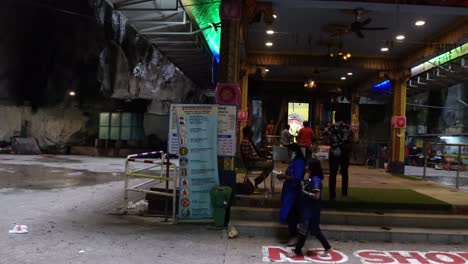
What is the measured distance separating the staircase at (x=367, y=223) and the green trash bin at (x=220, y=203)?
20cm

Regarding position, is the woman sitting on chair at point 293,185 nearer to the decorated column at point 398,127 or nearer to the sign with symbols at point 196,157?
the sign with symbols at point 196,157

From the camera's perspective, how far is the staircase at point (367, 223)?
6867 millimetres

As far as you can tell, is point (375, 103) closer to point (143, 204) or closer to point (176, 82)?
point (176, 82)

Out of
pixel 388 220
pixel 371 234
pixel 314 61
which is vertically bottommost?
pixel 371 234

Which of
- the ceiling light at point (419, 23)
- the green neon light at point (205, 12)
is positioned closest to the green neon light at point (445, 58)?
the ceiling light at point (419, 23)

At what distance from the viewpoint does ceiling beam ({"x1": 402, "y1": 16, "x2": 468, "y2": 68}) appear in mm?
Result: 11837

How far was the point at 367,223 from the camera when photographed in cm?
730

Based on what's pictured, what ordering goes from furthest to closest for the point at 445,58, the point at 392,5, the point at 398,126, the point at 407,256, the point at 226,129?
1. the point at 398,126
2. the point at 445,58
3. the point at 392,5
4. the point at 226,129
5. the point at 407,256

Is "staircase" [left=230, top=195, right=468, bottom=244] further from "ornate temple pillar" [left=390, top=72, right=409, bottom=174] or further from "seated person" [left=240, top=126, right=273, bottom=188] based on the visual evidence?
"ornate temple pillar" [left=390, top=72, right=409, bottom=174]

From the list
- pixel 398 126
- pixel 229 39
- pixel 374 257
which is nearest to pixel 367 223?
pixel 374 257

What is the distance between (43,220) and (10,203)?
2118mm

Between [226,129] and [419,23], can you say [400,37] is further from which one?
[226,129]

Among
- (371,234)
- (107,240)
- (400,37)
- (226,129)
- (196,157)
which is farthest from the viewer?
(400,37)

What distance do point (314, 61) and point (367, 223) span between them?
10619mm
